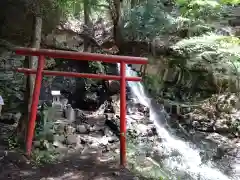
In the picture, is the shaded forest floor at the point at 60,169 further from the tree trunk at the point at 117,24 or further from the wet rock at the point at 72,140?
the tree trunk at the point at 117,24

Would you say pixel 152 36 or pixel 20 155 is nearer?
pixel 20 155

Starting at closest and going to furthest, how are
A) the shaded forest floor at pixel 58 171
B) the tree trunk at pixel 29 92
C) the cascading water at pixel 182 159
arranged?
the shaded forest floor at pixel 58 171 → the tree trunk at pixel 29 92 → the cascading water at pixel 182 159

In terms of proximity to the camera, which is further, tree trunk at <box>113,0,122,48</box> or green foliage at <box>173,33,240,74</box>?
tree trunk at <box>113,0,122,48</box>

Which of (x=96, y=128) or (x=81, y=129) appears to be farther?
(x=96, y=128)

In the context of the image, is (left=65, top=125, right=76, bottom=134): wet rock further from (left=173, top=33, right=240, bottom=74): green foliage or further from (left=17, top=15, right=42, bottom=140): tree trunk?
(left=173, top=33, right=240, bottom=74): green foliage

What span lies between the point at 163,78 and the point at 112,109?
3.57 metres

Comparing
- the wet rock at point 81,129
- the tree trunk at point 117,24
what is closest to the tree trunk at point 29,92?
the wet rock at point 81,129

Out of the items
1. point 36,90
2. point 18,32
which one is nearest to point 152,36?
point 18,32

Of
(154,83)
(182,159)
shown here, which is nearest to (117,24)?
(154,83)

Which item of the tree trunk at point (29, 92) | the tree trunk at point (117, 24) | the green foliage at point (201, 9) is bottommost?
the tree trunk at point (29, 92)

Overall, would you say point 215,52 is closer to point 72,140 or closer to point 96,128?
point 96,128

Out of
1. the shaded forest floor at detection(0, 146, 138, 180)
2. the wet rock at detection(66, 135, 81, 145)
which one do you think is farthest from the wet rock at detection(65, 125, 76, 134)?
the shaded forest floor at detection(0, 146, 138, 180)

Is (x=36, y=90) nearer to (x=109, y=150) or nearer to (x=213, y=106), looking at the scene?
(x=109, y=150)

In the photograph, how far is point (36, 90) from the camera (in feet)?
15.1
